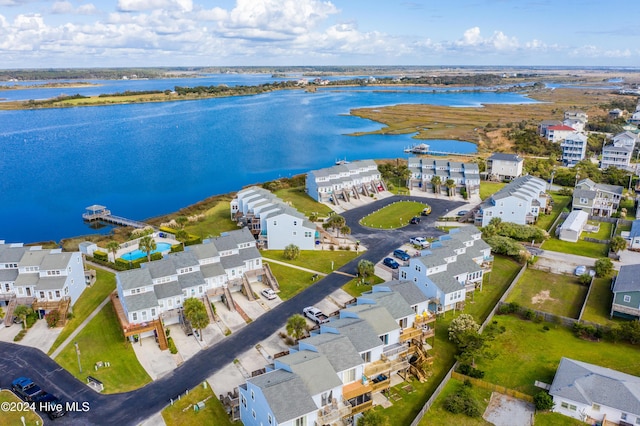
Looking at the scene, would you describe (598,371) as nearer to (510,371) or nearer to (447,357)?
(510,371)

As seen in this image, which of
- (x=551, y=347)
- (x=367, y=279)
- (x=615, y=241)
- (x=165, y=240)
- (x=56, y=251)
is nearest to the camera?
(x=551, y=347)

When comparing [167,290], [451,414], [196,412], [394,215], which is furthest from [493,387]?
[394,215]

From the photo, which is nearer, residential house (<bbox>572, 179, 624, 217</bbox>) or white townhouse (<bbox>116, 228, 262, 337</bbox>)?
white townhouse (<bbox>116, 228, 262, 337</bbox>)

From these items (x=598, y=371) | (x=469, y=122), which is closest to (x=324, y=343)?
(x=598, y=371)

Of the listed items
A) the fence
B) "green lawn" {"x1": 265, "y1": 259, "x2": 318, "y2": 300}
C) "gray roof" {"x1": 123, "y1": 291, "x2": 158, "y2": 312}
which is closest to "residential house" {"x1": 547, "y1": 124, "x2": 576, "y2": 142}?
"green lawn" {"x1": 265, "y1": 259, "x2": 318, "y2": 300}

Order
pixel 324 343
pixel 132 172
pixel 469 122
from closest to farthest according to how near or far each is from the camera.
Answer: pixel 324 343 → pixel 132 172 → pixel 469 122

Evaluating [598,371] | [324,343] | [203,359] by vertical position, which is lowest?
[203,359]

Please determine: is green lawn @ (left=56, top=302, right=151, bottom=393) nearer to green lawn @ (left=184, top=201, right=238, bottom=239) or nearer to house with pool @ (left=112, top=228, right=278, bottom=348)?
house with pool @ (left=112, top=228, right=278, bottom=348)

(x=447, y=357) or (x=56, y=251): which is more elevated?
(x=56, y=251)
